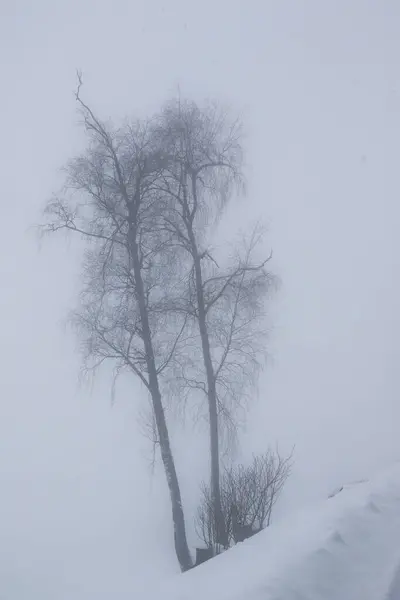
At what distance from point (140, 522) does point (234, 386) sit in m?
3.89

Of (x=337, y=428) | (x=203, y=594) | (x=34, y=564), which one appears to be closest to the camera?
(x=203, y=594)

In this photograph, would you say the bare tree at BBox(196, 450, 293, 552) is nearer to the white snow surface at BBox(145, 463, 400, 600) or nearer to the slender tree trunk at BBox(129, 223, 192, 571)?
the slender tree trunk at BBox(129, 223, 192, 571)

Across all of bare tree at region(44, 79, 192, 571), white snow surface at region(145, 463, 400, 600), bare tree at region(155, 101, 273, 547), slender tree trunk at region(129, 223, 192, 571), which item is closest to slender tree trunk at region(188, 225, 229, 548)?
bare tree at region(155, 101, 273, 547)

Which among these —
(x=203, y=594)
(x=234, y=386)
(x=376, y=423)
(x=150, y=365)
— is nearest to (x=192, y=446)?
(x=234, y=386)

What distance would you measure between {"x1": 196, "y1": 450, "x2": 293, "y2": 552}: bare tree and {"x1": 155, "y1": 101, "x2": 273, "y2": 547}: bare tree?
62cm

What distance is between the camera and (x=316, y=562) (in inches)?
205

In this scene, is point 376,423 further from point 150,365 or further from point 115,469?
point 150,365

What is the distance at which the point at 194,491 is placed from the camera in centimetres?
1093

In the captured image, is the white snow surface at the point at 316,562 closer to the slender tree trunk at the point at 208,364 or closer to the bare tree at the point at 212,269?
the slender tree trunk at the point at 208,364

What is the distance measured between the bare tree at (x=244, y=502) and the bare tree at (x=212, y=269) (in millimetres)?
623

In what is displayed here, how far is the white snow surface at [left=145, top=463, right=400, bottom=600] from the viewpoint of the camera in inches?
189

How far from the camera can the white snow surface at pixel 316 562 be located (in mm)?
4797

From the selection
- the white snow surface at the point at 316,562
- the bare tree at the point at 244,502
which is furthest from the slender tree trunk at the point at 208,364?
the white snow surface at the point at 316,562

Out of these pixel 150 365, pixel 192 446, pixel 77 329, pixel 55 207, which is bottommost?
pixel 192 446
